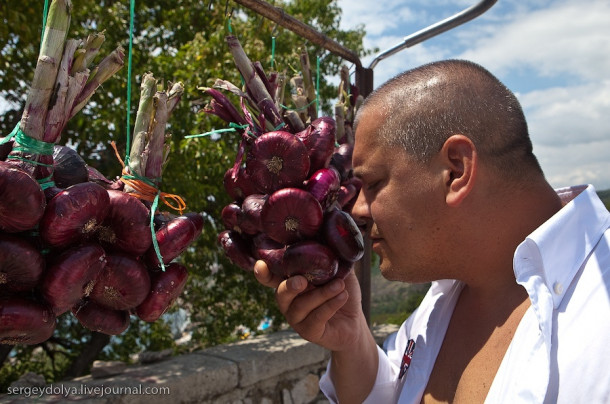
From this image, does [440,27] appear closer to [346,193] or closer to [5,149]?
[346,193]

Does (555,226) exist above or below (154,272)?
above

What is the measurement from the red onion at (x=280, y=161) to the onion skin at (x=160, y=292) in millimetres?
378

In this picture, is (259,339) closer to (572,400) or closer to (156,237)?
(156,237)

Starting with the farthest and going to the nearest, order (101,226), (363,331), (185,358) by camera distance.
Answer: (185,358)
(363,331)
(101,226)

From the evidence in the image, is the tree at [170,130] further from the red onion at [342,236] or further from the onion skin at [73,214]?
the onion skin at [73,214]

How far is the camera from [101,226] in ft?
4.00

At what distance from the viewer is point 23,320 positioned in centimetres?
107

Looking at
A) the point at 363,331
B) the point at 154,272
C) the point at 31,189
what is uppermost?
the point at 31,189

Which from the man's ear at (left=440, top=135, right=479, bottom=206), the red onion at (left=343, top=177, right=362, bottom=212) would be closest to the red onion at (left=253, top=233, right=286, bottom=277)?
the red onion at (left=343, top=177, right=362, bottom=212)

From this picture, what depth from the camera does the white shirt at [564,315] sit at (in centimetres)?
104

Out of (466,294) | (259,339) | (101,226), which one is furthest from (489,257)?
(259,339)

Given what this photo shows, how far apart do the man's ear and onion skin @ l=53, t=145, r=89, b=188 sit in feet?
3.02

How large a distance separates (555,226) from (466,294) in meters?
0.48

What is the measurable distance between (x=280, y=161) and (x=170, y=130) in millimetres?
2779
